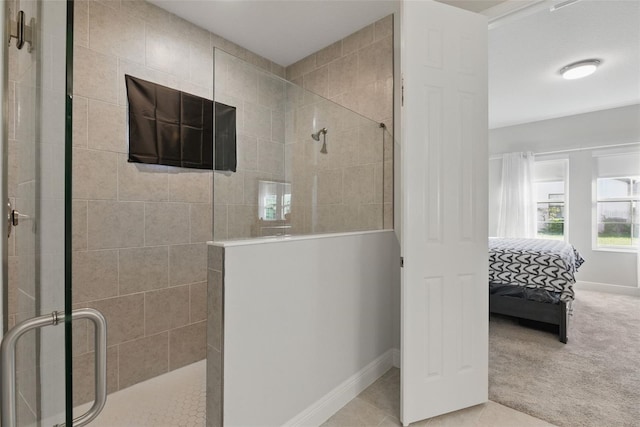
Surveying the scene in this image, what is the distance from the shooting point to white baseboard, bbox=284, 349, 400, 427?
1584 mm

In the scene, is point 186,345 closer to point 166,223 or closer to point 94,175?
point 166,223

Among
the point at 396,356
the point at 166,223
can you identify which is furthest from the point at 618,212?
the point at 166,223

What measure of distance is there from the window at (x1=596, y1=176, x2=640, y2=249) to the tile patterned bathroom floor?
4.56 m

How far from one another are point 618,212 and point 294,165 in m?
5.52

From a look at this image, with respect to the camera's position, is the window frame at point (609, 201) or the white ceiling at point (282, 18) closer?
the white ceiling at point (282, 18)

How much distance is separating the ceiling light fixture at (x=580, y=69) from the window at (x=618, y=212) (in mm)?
2331

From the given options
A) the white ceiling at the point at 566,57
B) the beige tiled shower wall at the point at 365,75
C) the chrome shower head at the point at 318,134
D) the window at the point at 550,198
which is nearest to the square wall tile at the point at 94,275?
the chrome shower head at the point at 318,134

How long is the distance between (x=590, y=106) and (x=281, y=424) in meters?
5.85

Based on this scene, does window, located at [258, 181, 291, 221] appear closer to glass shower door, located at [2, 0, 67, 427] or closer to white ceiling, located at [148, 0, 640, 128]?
glass shower door, located at [2, 0, 67, 427]

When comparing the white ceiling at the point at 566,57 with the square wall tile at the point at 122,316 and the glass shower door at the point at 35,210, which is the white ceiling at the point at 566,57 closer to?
the glass shower door at the point at 35,210

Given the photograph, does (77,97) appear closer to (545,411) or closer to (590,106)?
(545,411)

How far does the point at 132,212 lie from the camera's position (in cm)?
211

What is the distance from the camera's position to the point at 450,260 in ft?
5.70

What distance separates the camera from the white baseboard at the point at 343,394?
5.20ft
